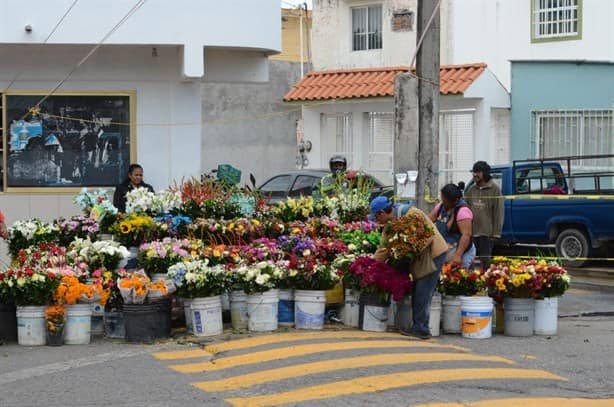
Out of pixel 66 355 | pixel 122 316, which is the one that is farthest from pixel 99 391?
pixel 122 316

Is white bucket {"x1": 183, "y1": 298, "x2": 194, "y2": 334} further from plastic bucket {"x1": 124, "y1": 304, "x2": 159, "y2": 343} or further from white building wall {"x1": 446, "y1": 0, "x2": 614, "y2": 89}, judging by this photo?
white building wall {"x1": 446, "y1": 0, "x2": 614, "y2": 89}

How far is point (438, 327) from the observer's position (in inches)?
510

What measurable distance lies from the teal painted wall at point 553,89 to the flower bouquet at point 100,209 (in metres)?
13.3

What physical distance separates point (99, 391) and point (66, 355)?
1966mm

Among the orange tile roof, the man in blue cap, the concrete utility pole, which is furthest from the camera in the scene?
the orange tile roof

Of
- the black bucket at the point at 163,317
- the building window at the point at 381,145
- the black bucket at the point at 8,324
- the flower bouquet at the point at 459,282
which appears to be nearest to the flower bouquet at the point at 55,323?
Answer: the black bucket at the point at 8,324

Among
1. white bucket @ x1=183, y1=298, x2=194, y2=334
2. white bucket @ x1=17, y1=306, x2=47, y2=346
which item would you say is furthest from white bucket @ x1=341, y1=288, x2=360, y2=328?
white bucket @ x1=17, y1=306, x2=47, y2=346

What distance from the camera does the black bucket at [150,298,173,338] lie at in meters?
12.5

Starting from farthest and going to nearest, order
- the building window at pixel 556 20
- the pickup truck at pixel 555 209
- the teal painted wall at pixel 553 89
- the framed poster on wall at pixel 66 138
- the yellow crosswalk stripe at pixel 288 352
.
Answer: the building window at pixel 556 20 → the teal painted wall at pixel 553 89 → the pickup truck at pixel 555 209 → the framed poster on wall at pixel 66 138 → the yellow crosswalk stripe at pixel 288 352

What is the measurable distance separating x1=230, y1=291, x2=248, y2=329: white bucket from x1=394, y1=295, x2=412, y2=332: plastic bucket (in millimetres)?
1764

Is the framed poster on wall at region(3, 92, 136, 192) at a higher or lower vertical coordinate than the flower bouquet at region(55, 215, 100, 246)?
higher

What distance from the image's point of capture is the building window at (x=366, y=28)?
105 ft

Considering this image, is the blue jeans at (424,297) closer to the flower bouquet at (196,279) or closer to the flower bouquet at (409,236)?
the flower bouquet at (409,236)

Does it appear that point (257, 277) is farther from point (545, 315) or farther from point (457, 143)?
point (457, 143)
